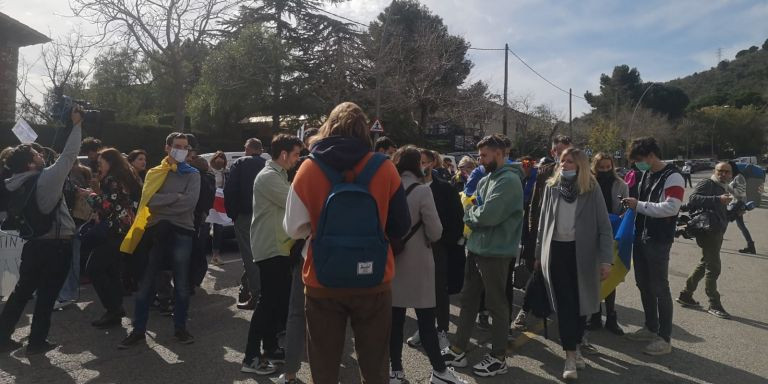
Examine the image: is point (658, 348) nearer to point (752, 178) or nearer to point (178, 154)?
point (178, 154)

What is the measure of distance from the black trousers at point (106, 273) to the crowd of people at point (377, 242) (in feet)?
0.05

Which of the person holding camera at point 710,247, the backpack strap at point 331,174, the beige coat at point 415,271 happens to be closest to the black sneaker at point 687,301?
the person holding camera at point 710,247

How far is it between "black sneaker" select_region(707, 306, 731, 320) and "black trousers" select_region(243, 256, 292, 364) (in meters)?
5.00

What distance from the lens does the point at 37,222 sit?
4312 millimetres

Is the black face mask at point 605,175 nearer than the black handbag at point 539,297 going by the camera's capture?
No

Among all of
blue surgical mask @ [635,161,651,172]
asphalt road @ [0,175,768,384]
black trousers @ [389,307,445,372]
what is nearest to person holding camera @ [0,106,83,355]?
asphalt road @ [0,175,768,384]

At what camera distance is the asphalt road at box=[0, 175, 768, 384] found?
4039mm

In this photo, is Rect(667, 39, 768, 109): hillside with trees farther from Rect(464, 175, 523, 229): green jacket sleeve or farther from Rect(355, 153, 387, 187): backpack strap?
Rect(355, 153, 387, 187): backpack strap

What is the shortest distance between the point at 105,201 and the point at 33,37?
28155 mm

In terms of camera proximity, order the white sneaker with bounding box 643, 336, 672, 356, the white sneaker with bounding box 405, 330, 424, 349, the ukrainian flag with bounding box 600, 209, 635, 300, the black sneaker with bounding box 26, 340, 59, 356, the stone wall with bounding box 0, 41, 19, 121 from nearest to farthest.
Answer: the black sneaker with bounding box 26, 340, 59, 356 → the white sneaker with bounding box 643, 336, 672, 356 → the white sneaker with bounding box 405, 330, 424, 349 → the ukrainian flag with bounding box 600, 209, 635, 300 → the stone wall with bounding box 0, 41, 19, 121

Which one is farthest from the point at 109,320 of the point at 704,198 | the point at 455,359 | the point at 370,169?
the point at 704,198

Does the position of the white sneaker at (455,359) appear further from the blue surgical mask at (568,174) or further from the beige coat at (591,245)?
the blue surgical mask at (568,174)

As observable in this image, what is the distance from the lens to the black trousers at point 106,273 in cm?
512

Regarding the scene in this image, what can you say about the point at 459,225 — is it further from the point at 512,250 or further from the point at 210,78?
the point at 210,78
